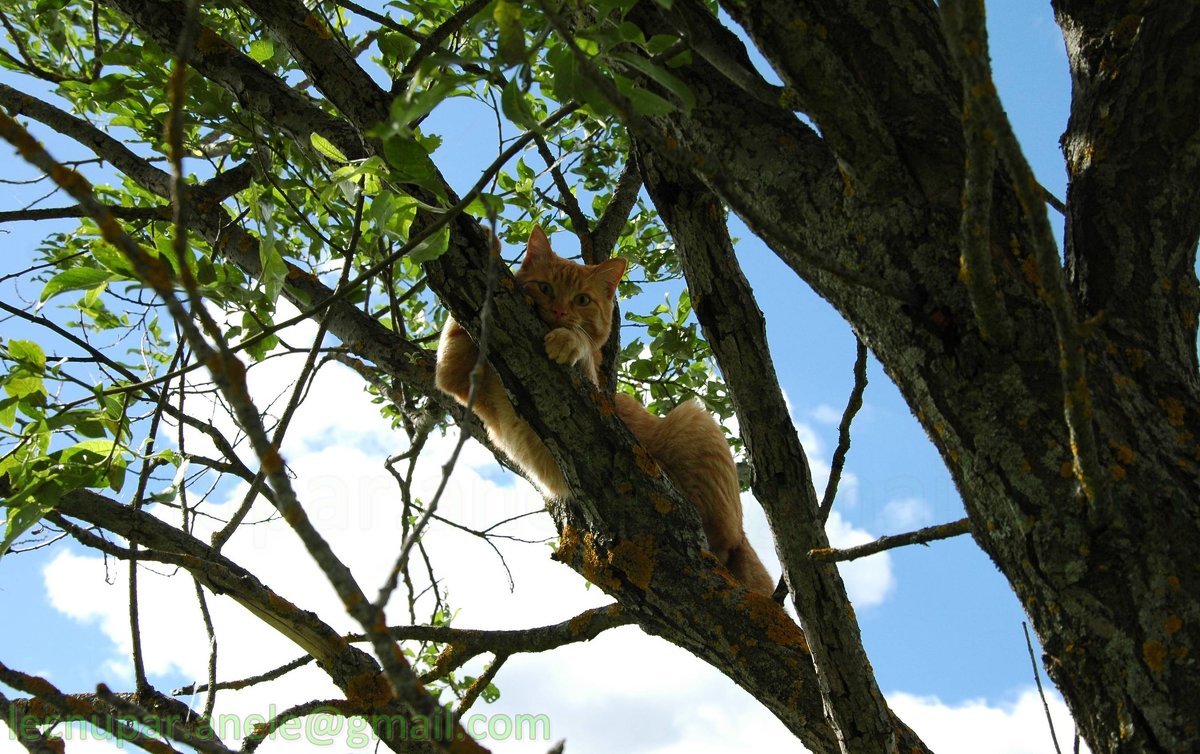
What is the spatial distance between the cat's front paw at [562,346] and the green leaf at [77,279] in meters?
1.09

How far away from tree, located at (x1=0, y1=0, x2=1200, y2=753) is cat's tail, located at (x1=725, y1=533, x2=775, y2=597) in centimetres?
133

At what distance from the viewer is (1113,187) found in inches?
69.9

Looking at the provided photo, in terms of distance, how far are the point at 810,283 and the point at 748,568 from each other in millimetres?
2395

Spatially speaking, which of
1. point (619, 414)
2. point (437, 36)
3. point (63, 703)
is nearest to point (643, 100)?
point (437, 36)

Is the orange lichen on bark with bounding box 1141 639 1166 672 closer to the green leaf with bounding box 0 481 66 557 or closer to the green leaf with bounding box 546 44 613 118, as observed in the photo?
the green leaf with bounding box 546 44 613 118

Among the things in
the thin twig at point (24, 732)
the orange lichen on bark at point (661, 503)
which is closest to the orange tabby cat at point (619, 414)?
the orange lichen on bark at point (661, 503)

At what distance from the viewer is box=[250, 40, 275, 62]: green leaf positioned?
284 cm

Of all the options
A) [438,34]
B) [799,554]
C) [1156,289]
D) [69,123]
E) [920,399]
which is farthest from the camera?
[69,123]

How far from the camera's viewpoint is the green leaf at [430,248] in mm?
1881

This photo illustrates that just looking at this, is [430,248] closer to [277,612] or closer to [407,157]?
[407,157]

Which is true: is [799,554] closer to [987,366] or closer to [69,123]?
[987,366]

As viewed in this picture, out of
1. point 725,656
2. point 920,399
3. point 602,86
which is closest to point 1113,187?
point 920,399

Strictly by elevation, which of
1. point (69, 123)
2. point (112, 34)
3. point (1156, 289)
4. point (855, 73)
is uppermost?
point (112, 34)

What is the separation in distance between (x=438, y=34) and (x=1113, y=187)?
1.66 meters
